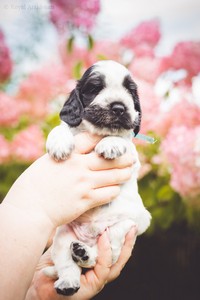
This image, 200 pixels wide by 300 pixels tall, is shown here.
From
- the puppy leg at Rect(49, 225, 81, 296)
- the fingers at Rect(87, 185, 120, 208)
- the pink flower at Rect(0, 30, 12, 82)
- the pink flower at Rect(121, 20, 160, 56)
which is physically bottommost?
the puppy leg at Rect(49, 225, 81, 296)

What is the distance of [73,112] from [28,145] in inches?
18.2

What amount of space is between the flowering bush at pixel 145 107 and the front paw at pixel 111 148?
0.40 metres

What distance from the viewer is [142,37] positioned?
2.14m

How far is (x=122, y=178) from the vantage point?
157 cm

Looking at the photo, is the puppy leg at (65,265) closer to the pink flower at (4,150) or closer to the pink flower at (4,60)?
the pink flower at (4,150)

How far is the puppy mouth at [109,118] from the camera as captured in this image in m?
1.48

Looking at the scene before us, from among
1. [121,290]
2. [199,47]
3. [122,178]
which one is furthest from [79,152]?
[121,290]

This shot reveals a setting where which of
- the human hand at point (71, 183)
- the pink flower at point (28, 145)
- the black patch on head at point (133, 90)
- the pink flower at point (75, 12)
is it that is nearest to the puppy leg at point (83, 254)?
the human hand at point (71, 183)

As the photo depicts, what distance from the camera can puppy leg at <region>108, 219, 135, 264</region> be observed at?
1528mm

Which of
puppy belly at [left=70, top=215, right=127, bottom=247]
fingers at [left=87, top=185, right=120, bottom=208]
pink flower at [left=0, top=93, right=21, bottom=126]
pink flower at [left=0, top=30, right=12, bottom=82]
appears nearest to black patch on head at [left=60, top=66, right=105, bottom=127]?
fingers at [left=87, top=185, right=120, bottom=208]

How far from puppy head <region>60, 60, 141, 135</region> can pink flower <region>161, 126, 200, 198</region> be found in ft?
0.78

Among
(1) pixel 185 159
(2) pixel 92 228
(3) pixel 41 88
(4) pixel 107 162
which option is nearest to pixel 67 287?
(2) pixel 92 228

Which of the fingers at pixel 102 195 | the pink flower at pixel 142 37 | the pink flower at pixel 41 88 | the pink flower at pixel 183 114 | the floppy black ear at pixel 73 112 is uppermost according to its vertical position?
the pink flower at pixel 142 37

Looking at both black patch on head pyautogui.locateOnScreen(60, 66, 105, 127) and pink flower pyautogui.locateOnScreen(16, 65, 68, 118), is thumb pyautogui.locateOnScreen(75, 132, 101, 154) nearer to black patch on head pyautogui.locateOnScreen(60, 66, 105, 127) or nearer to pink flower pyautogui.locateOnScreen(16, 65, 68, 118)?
black patch on head pyautogui.locateOnScreen(60, 66, 105, 127)
